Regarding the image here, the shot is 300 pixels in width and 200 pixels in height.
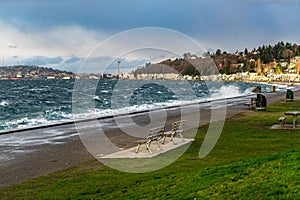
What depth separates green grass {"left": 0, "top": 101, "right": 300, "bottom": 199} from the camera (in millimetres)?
6508

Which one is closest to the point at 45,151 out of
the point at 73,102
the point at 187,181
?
the point at 187,181

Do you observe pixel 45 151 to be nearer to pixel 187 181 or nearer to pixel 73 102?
pixel 187 181

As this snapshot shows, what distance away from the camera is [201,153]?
12219mm

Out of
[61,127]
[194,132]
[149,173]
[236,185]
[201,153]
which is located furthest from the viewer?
[61,127]

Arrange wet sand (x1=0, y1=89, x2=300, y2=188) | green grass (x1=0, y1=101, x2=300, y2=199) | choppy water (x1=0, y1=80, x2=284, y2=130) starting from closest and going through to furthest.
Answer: green grass (x1=0, y1=101, x2=300, y2=199) → wet sand (x1=0, y1=89, x2=300, y2=188) → choppy water (x1=0, y1=80, x2=284, y2=130)

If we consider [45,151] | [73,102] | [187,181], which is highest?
[187,181]

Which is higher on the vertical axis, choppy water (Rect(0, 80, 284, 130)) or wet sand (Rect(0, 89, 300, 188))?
wet sand (Rect(0, 89, 300, 188))

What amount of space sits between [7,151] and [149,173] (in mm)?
5894

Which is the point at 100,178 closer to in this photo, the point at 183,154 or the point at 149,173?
the point at 149,173

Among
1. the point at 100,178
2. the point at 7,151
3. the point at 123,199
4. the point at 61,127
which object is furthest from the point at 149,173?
the point at 61,127

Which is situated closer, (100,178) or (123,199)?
(123,199)

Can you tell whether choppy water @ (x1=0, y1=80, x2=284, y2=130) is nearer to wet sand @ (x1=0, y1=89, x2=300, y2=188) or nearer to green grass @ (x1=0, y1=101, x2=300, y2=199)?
wet sand @ (x1=0, y1=89, x2=300, y2=188)

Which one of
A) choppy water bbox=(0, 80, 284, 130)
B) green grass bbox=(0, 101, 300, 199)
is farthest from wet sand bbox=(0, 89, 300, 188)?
choppy water bbox=(0, 80, 284, 130)

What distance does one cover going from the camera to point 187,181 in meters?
7.86
